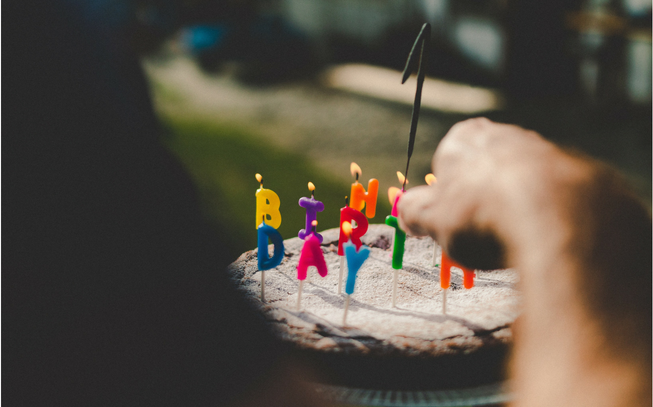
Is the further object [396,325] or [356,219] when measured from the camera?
[356,219]

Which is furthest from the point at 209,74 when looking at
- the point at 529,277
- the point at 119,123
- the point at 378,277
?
the point at 529,277

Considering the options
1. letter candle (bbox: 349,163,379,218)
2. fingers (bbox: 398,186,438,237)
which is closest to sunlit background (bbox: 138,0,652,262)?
letter candle (bbox: 349,163,379,218)

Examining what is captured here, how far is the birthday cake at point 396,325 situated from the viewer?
0.89m

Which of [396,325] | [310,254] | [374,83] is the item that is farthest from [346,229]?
[374,83]

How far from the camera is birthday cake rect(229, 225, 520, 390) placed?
89cm

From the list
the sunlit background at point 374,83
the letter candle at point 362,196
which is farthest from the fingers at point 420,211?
the sunlit background at point 374,83

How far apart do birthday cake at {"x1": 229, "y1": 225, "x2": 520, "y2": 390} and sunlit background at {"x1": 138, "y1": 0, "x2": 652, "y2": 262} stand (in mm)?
976

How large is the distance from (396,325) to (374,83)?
2943mm

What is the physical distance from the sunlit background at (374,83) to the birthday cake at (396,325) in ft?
3.20

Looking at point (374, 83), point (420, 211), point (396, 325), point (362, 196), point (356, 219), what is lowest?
point (396, 325)

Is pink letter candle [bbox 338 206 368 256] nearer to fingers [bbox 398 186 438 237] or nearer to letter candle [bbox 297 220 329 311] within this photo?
letter candle [bbox 297 220 329 311]

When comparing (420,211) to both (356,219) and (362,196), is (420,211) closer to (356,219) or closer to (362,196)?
(356,219)

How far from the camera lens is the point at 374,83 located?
3691 millimetres

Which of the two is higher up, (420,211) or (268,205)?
(268,205)
